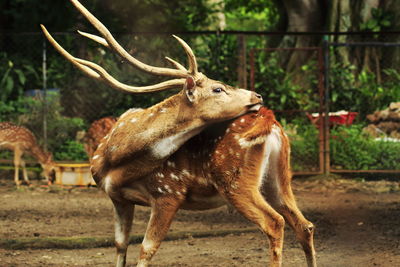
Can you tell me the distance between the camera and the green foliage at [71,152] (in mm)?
12203

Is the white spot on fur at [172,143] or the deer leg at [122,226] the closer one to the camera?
the white spot on fur at [172,143]

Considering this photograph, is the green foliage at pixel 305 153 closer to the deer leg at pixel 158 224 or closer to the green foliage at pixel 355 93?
the green foliage at pixel 355 93

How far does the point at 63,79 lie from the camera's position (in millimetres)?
13617

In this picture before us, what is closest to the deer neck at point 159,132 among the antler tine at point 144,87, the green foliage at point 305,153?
the antler tine at point 144,87

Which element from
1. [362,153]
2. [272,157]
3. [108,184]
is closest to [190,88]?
[272,157]

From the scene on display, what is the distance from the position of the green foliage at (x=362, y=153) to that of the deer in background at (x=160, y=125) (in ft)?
21.7

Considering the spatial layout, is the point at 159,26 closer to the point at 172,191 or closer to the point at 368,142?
the point at 368,142

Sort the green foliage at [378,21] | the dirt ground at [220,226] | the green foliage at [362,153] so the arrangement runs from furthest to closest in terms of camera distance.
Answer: the green foliage at [378,21]
the green foliage at [362,153]
the dirt ground at [220,226]

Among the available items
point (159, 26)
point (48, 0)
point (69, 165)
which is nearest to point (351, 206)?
point (69, 165)

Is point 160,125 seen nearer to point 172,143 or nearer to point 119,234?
point 172,143

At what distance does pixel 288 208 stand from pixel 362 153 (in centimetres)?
651

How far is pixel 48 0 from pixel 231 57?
5.06m

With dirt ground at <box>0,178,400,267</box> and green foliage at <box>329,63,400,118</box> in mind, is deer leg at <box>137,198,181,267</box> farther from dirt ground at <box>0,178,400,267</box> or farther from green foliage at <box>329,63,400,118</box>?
green foliage at <box>329,63,400,118</box>

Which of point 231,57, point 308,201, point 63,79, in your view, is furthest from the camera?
point 63,79
